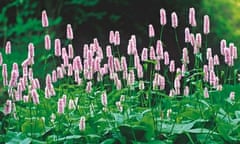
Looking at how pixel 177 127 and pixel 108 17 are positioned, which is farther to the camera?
pixel 108 17

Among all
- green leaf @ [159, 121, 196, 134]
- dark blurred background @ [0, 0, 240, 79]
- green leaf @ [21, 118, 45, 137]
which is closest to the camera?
green leaf @ [159, 121, 196, 134]

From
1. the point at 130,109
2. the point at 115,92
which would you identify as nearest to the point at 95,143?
the point at 130,109

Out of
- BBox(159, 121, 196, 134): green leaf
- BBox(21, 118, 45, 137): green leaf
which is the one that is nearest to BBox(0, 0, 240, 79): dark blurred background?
BBox(21, 118, 45, 137): green leaf

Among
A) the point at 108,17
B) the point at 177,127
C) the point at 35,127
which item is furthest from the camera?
the point at 108,17

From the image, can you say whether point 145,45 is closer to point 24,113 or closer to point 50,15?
point 50,15

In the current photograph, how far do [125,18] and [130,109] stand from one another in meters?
5.04

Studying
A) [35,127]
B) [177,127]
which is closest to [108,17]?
[35,127]

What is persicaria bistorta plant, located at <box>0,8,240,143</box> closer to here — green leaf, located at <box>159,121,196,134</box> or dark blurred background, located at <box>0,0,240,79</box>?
green leaf, located at <box>159,121,196,134</box>

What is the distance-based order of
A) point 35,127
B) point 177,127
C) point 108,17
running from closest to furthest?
point 177,127 → point 35,127 → point 108,17

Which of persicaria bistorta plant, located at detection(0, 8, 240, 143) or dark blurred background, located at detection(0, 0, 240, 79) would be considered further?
dark blurred background, located at detection(0, 0, 240, 79)

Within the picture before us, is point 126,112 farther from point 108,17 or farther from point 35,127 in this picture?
point 108,17

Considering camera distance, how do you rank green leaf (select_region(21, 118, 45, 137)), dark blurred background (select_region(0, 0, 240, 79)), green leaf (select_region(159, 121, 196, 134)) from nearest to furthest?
green leaf (select_region(159, 121, 196, 134))
green leaf (select_region(21, 118, 45, 137))
dark blurred background (select_region(0, 0, 240, 79))

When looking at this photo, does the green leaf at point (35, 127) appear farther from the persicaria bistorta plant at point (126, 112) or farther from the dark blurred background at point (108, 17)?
the dark blurred background at point (108, 17)

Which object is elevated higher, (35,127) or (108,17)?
(108,17)
